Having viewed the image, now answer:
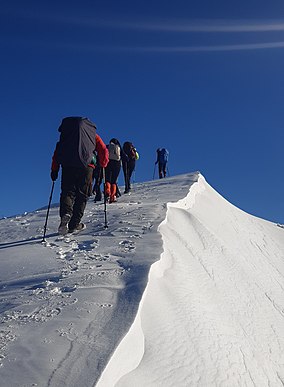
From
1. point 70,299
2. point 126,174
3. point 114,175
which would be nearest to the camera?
point 70,299

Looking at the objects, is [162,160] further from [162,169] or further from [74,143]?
[74,143]

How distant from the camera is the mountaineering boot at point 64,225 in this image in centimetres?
760

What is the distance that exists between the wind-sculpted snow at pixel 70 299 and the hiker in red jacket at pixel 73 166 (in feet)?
1.32

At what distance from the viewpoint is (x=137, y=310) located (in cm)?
374

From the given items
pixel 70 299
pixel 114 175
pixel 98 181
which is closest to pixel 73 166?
pixel 70 299

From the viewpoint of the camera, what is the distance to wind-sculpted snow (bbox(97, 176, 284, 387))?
132 inches

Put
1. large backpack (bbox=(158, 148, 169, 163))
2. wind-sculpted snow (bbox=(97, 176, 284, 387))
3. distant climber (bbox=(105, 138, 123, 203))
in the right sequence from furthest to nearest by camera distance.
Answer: large backpack (bbox=(158, 148, 169, 163)), distant climber (bbox=(105, 138, 123, 203)), wind-sculpted snow (bbox=(97, 176, 284, 387))

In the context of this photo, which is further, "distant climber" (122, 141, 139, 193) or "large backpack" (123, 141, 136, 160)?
"large backpack" (123, 141, 136, 160)

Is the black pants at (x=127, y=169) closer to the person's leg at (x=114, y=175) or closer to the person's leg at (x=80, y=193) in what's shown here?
the person's leg at (x=114, y=175)

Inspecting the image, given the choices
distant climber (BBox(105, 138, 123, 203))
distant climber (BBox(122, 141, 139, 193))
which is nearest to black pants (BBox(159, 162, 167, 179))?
distant climber (BBox(122, 141, 139, 193))

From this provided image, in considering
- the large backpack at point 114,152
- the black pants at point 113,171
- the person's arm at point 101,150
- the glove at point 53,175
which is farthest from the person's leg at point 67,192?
the large backpack at point 114,152

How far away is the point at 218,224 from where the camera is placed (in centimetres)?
1062

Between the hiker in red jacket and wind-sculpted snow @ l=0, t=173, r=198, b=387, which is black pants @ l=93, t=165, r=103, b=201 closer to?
the hiker in red jacket

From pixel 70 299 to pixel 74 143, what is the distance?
4019 millimetres
